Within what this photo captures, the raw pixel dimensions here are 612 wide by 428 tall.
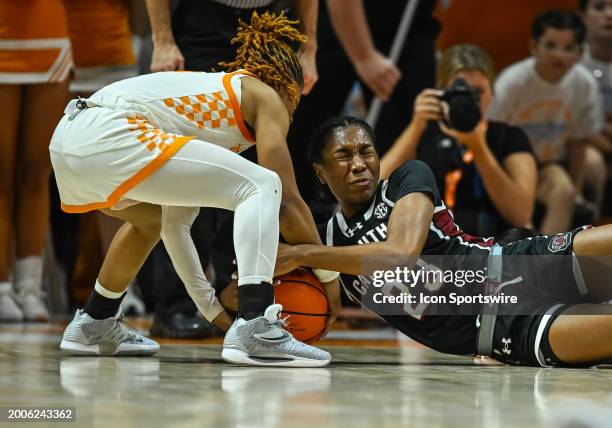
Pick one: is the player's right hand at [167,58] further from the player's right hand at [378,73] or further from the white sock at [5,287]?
the white sock at [5,287]

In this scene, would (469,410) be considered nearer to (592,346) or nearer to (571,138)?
(592,346)

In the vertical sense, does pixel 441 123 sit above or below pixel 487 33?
below

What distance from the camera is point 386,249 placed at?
366cm

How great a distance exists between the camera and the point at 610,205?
25.2 feet

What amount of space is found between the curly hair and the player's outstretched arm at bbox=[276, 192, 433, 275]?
1.77 ft

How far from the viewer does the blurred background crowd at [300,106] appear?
4.74 meters

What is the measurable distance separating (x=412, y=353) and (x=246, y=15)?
1564 mm

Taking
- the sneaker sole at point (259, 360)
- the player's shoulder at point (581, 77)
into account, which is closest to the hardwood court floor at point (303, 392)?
the sneaker sole at point (259, 360)

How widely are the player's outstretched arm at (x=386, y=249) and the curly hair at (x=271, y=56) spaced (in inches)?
21.2

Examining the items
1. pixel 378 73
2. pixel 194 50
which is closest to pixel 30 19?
pixel 194 50

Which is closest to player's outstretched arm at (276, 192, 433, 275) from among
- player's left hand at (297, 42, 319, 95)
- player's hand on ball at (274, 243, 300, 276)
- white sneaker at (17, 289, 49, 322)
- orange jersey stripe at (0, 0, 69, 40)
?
Answer: player's hand on ball at (274, 243, 300, 276)

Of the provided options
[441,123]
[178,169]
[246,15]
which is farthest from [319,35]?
[178,169]

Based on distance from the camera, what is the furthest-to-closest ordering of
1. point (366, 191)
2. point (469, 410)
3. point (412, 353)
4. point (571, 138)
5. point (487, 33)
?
point (487, 33), point (571, 138), point (412, 353), point (366, 191), point (469, 410)

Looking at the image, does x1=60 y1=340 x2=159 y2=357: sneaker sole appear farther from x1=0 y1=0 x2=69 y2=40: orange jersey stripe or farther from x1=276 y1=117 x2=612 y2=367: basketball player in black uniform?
x1=0 y1=0 x2=69 y2=40: orange jersey stripe
